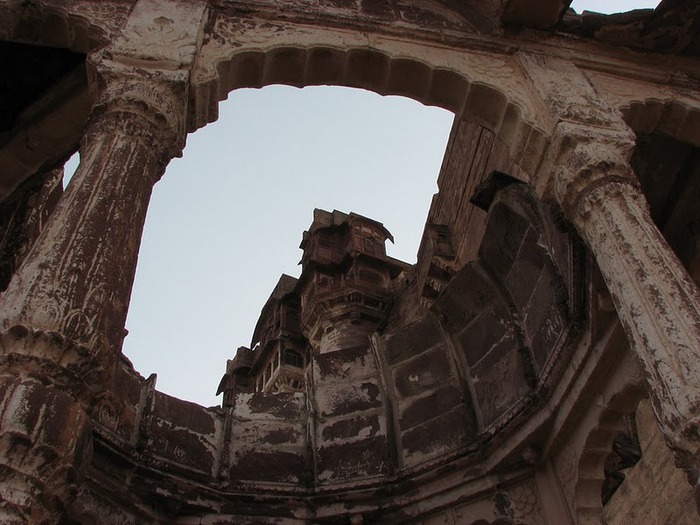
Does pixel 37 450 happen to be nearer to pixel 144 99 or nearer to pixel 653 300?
pixel 144 99

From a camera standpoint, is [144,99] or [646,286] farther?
[144,99]

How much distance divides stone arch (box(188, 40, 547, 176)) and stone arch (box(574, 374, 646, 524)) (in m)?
2.06

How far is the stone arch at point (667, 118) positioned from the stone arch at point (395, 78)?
1010 millimetres

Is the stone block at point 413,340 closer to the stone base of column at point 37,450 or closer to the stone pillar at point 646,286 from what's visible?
the stone pillar at point 646,286

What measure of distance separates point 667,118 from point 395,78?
234 cm

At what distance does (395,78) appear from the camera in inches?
233

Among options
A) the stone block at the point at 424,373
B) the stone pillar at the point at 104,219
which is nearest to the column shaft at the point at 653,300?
the stone pillar at the point at 104,219

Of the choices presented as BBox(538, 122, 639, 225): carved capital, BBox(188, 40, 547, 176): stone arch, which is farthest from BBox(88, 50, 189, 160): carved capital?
BBox(538, 122, 639, 225): carved capital

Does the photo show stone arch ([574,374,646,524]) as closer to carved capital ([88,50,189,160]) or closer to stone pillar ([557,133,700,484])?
stone pillar ([557,133,700,484])

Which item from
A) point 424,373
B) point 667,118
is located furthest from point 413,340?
point 667,118

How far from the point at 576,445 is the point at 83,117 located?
529 centimetres

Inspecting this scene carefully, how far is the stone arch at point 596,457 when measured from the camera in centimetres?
563

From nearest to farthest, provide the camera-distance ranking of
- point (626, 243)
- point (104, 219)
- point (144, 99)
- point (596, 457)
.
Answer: point (104, 219) < point (626, 243) < point (144, 99) < point (596, 457)

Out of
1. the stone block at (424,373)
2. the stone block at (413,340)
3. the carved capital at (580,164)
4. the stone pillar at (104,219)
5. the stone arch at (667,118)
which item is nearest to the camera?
the stone pillar at (104,219)
